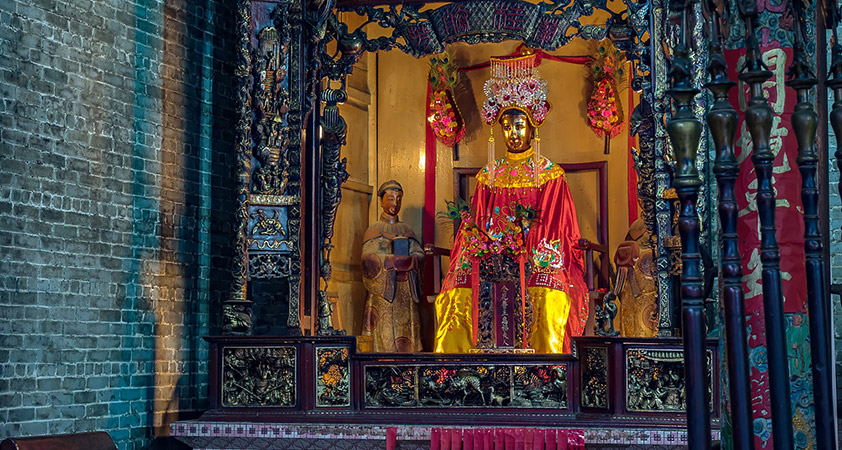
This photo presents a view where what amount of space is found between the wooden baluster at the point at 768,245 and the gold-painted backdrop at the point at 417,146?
5.74m

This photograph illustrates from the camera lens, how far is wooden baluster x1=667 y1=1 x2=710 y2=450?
3648 mm

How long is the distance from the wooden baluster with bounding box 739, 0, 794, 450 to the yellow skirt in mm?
4852

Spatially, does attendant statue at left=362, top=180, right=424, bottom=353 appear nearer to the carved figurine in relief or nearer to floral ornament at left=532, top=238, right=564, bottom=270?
floral ornament at left=532, top=238, right=564, bottom=270

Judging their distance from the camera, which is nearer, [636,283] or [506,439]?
[506,439]

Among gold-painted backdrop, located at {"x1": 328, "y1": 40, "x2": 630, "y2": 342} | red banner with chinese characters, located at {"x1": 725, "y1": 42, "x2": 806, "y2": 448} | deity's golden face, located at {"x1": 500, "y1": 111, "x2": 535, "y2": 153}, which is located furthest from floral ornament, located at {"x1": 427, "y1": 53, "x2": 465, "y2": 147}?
red banner with chinese characters, located at {"x1": 725, "y1": 42, "x2": 806, "y2": 448}

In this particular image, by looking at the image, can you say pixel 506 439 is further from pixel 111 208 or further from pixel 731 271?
pixel 731 271

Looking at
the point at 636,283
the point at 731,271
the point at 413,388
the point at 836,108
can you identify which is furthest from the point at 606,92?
the point at 731,271

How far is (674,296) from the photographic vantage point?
7.55m

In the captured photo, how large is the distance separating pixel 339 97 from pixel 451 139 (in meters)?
A: 1.77

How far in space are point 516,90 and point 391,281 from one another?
A: 189 centimetres

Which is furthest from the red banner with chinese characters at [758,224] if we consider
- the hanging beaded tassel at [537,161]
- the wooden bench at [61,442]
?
the hanging beaded tassel at [537,161]

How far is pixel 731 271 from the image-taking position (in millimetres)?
3746

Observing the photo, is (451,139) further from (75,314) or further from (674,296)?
(75,314)

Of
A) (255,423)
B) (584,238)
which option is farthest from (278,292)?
(584,238)
